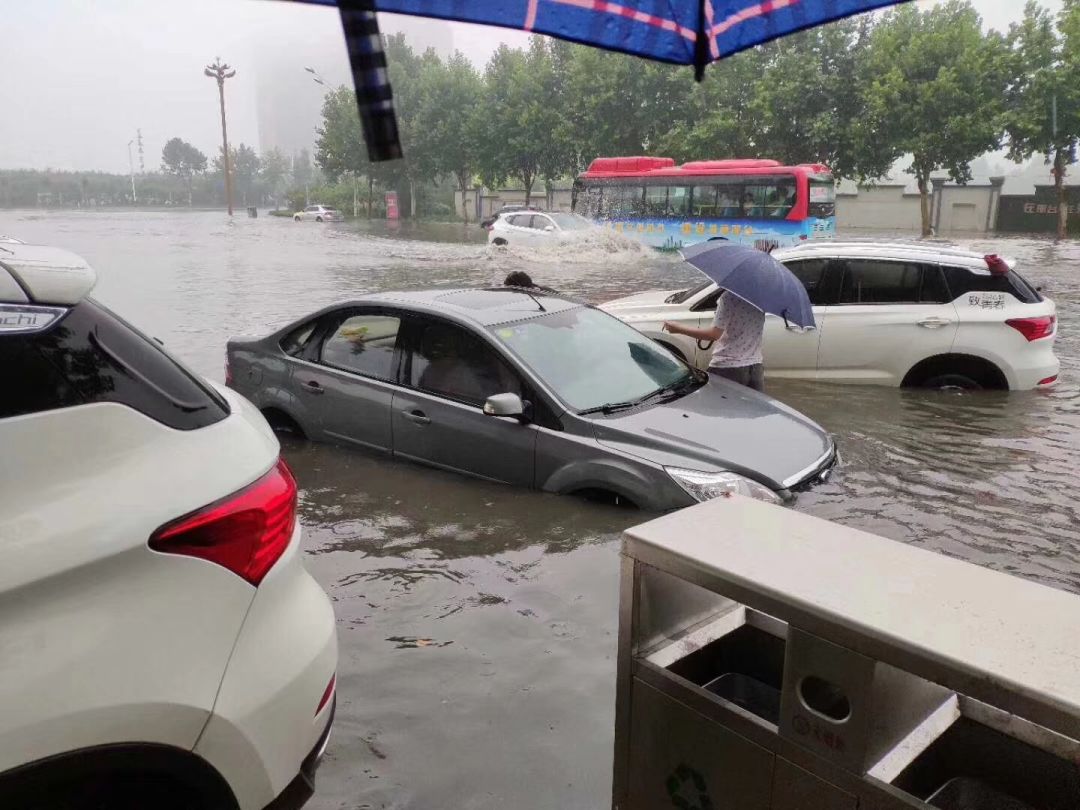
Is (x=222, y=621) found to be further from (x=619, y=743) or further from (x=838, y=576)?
(x=838, y=576)

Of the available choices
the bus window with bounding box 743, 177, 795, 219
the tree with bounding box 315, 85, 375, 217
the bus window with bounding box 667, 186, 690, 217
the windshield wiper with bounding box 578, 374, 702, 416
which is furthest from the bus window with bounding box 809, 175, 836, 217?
the tree with bounding box 315, 85, 375, 217

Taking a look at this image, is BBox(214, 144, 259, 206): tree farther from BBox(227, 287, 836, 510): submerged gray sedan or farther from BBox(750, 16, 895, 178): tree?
BBox(227, 287, 836, 510): submerged gray sedan

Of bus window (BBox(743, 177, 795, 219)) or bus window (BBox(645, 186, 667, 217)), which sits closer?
bus window (BBox(743, 177, 795, 219))

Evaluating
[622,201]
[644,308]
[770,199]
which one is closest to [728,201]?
[770,199]

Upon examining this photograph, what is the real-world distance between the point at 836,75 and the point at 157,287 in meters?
27.8

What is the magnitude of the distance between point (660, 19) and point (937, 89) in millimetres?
33177

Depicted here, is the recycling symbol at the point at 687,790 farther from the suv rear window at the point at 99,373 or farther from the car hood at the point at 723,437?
the car hood at the point at 723,437

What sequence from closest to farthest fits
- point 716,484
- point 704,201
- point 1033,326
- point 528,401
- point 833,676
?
point 833,676 → point 716,484 → point 528,401 → point 1033,326 → point 704,201

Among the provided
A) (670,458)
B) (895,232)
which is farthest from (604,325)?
(895,232)

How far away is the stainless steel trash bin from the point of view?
4.69 ft

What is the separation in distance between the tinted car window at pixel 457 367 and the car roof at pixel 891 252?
3.90 m

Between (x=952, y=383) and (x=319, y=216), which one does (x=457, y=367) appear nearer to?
(x=952, y=383)

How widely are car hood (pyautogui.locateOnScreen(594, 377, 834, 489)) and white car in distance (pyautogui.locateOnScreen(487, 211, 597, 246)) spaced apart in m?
19.8

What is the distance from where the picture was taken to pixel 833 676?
155 cm
